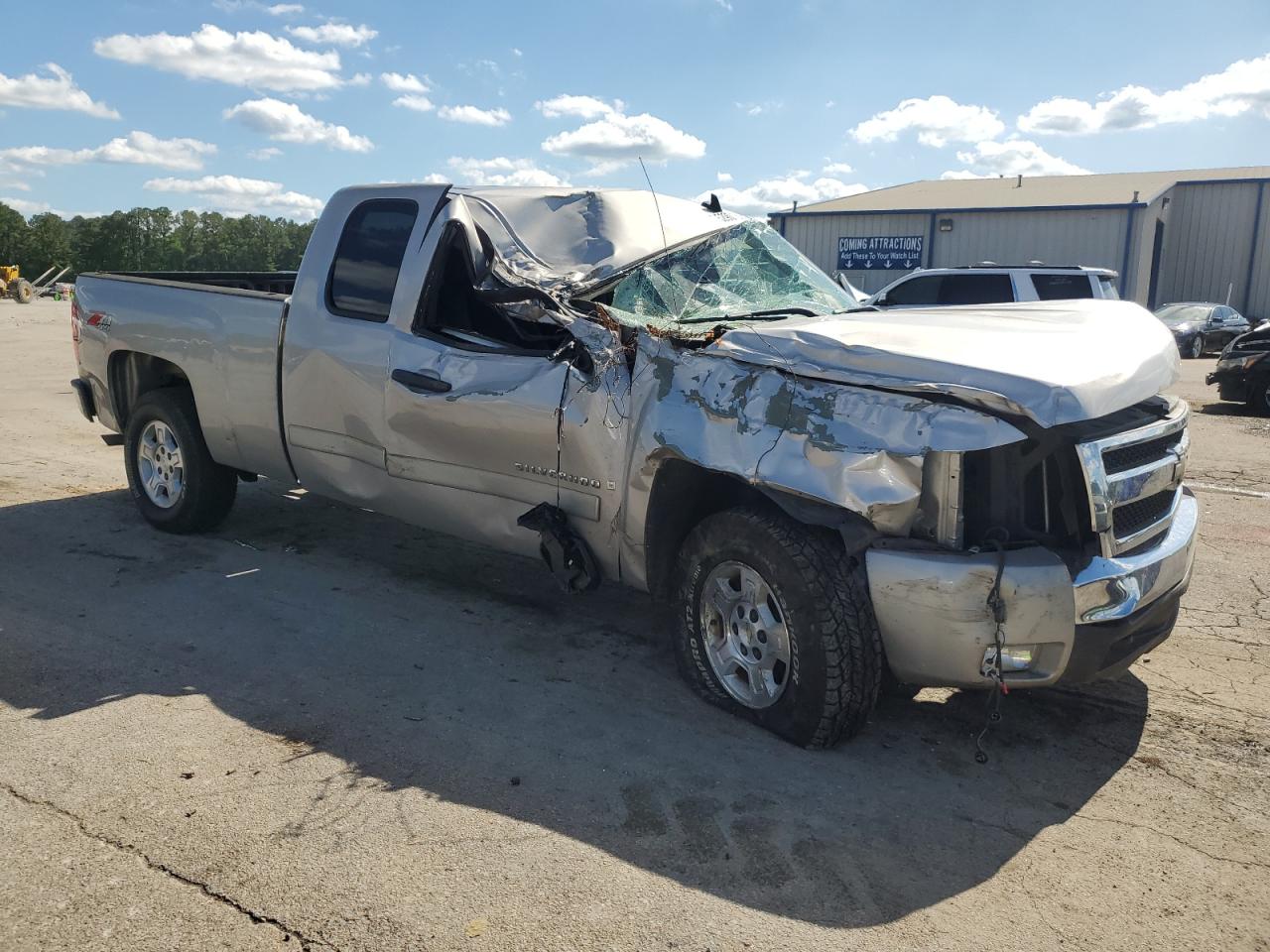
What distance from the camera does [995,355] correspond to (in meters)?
3.45

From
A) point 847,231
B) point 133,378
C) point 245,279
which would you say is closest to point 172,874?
point 133,378

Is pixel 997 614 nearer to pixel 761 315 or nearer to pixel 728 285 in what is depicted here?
pixel 761 315

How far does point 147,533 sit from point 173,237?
364 ft

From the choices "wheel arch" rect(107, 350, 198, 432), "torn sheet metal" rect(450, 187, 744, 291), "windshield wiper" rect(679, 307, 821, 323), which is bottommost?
"wheel arch" rect(107, 350, 198, 432)

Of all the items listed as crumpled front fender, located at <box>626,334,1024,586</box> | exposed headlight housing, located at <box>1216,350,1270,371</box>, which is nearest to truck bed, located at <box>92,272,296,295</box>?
crumpled front fender, located at <box>626,334,1024,586</box>

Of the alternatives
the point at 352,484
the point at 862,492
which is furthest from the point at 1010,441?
the point at 352,484

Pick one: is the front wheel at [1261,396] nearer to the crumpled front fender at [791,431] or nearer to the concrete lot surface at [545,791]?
the concrete lot surface at [545,791]

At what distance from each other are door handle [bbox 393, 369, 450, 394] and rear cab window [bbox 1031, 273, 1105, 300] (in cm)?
1073

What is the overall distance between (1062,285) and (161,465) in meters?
11.5

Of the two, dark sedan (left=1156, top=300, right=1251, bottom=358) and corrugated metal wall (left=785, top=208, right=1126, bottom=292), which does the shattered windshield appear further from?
corrugated metal wall (left=785, top=208, right=1126, bottom=292)

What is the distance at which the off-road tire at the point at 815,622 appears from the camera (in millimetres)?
3566

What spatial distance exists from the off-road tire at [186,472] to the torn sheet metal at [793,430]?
11.4ft

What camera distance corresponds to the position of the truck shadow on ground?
321 cm

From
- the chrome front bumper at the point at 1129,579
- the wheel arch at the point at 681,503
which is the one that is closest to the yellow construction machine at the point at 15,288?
the wheel arch at the point at 681,503
